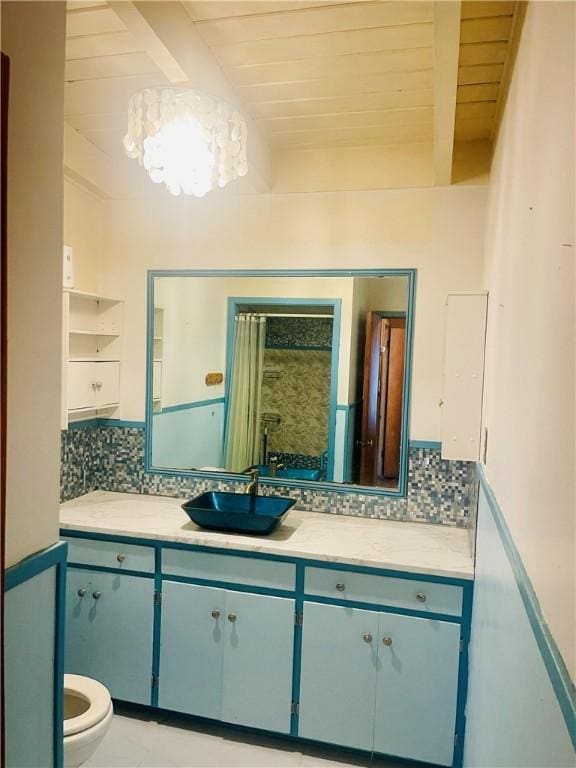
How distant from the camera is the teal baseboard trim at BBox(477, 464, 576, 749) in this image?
55 centimetres

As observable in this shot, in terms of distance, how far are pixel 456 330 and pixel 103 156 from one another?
6.69ft

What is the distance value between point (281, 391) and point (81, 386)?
41.0 inches

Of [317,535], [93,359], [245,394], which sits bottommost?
[317,535]

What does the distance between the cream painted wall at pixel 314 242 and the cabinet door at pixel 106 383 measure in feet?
0.21

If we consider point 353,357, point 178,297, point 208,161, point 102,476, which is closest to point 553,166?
point 208,161

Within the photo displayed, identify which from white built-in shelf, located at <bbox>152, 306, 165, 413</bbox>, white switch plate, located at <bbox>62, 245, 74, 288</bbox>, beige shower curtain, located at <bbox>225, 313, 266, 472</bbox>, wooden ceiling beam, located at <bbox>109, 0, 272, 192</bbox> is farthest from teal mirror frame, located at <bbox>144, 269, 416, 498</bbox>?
wooden ceiling beam, located at <bbox>109, 0, 272, 192</bbox>

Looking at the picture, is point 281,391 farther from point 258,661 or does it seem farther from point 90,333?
point 258,661

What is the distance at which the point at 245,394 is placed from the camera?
113 inches

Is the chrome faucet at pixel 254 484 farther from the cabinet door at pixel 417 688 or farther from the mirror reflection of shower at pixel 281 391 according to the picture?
the cabinet door at pixel 417 688

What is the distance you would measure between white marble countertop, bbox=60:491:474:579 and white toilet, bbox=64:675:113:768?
24.3 inches

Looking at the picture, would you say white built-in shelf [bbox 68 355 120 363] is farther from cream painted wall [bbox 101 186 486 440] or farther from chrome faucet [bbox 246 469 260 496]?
chrome faucet [bbox 246 469 260 496]

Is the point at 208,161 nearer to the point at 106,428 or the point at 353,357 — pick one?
the point at 353,357

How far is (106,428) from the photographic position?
3004mm

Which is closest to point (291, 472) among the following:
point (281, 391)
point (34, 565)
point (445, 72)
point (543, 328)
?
Answer: point (281, 391)
